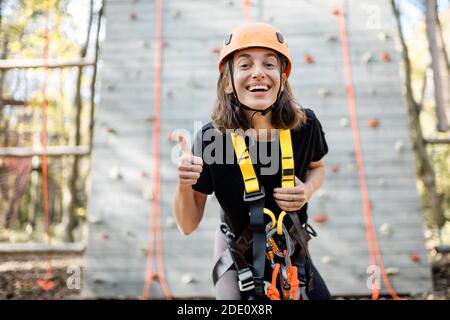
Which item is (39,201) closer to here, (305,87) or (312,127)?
(305,87)

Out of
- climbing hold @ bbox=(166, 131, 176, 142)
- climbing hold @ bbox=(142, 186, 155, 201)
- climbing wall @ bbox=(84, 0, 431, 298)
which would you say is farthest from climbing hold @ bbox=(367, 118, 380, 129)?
climbing hold @ bbox=(142, 186, 155, 201)

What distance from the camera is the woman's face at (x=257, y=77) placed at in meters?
1.60

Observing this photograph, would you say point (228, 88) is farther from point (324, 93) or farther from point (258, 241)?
point (324, 93)

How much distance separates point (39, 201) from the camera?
1384 cm

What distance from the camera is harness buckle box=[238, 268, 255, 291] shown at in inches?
65.5

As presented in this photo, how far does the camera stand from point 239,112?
1.76m

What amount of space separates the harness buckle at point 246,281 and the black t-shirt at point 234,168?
0.20 metres

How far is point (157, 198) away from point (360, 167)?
2002 mm

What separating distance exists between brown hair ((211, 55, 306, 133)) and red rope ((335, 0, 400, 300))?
7.12 feet

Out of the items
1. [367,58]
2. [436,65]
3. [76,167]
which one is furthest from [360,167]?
[76,167]

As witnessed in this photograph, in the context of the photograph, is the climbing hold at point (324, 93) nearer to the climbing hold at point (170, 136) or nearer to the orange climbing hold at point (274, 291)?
the climbing hold at point (170, 136)

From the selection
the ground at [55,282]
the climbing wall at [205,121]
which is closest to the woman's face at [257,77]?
the climbing wall at [205,121]

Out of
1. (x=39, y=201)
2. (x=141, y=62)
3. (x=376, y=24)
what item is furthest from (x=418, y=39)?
(x=39, y=201)

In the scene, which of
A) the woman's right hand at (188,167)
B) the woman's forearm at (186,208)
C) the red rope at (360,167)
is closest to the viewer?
the woman's right hand at (188,167)
